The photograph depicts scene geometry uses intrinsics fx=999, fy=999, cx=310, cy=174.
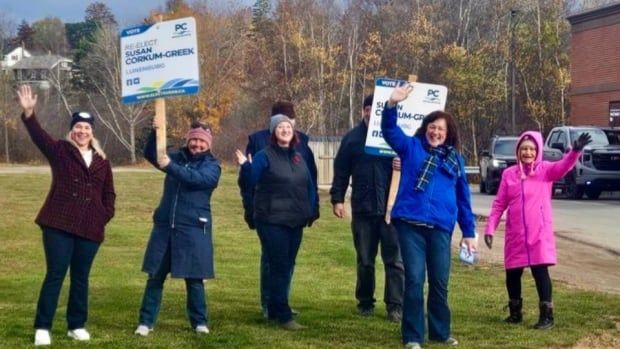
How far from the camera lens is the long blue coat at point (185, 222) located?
809 centimetres

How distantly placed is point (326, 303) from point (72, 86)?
64287 mm

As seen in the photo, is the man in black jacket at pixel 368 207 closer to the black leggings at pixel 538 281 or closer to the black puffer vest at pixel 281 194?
the black puffer vest at pixel 281 194

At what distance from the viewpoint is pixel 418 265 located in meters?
7.65

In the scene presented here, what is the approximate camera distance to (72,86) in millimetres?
71625

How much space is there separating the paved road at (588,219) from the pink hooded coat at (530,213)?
7.65m

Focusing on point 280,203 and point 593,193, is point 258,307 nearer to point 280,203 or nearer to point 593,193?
point 280,203

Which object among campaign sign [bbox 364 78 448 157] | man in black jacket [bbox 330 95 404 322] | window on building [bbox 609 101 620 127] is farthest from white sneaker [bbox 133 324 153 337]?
window on building [bbox 609 101 620 127]

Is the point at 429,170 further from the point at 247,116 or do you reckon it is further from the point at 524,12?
the point at 247,116

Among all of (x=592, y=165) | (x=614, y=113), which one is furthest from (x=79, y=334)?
(x=614, y=113)

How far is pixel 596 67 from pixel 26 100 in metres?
34.9

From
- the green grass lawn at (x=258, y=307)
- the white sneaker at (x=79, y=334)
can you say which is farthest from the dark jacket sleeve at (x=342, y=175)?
the white sneaker at (x=79, y=334)

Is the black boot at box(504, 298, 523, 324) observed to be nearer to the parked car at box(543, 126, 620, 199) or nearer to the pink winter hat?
the pink winter hat

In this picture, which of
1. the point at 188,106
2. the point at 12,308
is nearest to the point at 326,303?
the point at 12,308

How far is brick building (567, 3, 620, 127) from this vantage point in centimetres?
3812
